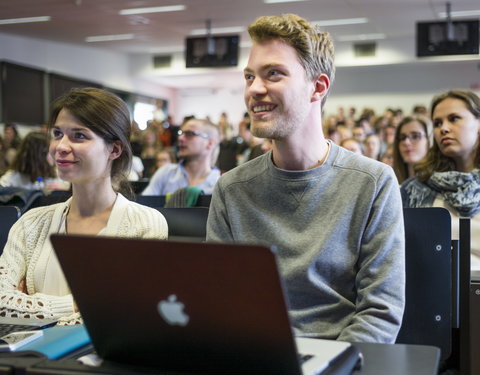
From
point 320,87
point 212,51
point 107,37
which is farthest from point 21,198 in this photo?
point 107,37

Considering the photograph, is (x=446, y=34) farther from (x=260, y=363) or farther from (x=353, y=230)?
(x=260, y=363)

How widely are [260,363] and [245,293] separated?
128 mm

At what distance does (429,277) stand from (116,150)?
1.01 meters

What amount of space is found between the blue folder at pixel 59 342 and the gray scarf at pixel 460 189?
1855 mm

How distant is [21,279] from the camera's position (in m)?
1.80

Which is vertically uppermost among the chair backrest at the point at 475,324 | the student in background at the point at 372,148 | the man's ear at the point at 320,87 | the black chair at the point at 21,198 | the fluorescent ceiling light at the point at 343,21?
the fluorescent ceiling light at the point at 343,21

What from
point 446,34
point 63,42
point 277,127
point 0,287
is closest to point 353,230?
point 277,127

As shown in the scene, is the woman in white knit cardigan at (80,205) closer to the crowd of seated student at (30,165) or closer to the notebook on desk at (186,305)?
the notebook on desk at (186,305)

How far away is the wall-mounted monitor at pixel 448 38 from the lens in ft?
27.6

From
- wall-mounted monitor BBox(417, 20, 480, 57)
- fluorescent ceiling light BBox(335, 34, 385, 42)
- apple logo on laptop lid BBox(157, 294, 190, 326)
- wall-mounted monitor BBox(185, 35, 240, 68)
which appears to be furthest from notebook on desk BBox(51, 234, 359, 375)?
fluorescent ceiling light BBox(335, 34, 385, 42)

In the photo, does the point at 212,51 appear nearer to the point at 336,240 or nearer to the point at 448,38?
the point at 448,38

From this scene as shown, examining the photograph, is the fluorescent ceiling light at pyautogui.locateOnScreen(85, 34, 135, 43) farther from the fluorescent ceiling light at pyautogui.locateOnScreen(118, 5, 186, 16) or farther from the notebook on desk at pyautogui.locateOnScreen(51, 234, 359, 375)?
the notebook on desk at pyautogui.locateOnScreen(51, 234, 359, 375)

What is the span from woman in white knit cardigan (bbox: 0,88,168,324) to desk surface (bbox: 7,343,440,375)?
0.90 m

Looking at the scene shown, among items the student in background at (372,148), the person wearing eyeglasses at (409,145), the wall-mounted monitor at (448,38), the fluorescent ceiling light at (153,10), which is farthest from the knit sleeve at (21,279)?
the wall-mounted monitor at (448,38)
